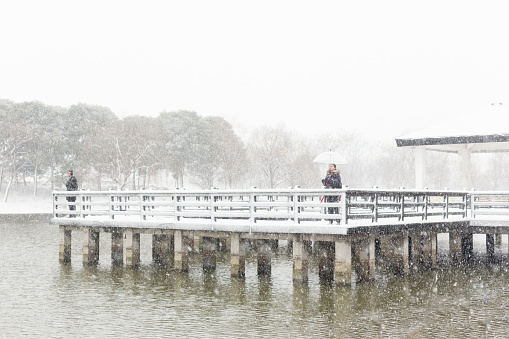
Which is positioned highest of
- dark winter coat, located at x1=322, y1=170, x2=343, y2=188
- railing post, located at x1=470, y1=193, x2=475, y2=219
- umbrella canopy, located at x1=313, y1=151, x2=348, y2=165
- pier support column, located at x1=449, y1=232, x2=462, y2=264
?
umbrella canopy, located at x1=313, y1=151, x2=348, y2=165

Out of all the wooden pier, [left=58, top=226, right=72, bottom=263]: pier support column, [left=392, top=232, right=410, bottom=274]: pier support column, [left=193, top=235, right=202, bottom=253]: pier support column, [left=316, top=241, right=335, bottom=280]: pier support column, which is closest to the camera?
the wooden pier

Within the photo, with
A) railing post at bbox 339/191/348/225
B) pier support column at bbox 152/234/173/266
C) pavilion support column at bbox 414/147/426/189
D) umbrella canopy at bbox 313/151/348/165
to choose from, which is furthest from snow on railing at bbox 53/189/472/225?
pavilion support column at bbox 414/147/426/189

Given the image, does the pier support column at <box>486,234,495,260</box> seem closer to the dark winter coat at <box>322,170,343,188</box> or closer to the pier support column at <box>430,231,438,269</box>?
the pier support column at <box>430,231,438,269</box>

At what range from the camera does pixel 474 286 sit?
64.0 ft

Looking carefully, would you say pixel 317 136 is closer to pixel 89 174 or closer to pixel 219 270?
pixel 89 174

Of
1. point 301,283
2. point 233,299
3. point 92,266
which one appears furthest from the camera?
point 92,266

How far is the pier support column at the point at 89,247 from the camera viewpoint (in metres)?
24.3

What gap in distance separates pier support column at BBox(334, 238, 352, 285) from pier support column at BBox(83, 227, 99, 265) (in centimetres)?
1011

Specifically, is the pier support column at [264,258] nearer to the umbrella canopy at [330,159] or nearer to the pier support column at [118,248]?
the umbrella canopy at [330,159]

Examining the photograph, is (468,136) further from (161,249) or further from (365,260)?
(161,249)

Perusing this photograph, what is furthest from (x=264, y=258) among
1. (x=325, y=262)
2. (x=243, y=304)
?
(x=243, y=304)

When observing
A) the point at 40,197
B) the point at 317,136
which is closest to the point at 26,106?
the point at 40,197

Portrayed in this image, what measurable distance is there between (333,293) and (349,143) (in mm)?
78082

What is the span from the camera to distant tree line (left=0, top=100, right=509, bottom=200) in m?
67.1
